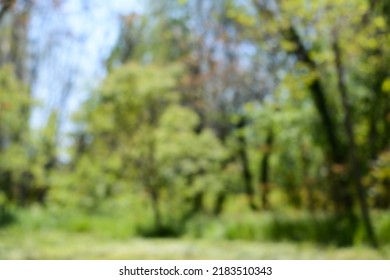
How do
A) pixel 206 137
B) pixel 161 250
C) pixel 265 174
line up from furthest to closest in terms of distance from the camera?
pixel 265 174
pixel 206 137
pixel 161 250

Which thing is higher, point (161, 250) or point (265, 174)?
point (265, 174)

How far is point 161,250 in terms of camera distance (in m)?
8.01

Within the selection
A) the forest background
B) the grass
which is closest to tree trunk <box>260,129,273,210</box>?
the forest background

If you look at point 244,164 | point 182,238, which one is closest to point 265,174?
point 244,164

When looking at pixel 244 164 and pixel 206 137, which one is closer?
pixel 206 137

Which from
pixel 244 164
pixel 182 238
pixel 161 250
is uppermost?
pixel 244 164

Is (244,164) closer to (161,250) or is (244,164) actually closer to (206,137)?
(206,137)

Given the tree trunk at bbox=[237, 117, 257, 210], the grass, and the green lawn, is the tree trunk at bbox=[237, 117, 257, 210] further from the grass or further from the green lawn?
the green lawn

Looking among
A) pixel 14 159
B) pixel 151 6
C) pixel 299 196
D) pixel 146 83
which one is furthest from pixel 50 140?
pixel 299 196

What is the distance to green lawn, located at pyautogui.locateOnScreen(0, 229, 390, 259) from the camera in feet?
23.9

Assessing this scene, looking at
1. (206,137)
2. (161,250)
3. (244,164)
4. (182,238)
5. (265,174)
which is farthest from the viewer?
(244,164)

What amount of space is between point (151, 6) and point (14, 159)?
534 centimetres

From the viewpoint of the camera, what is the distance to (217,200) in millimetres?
15289
